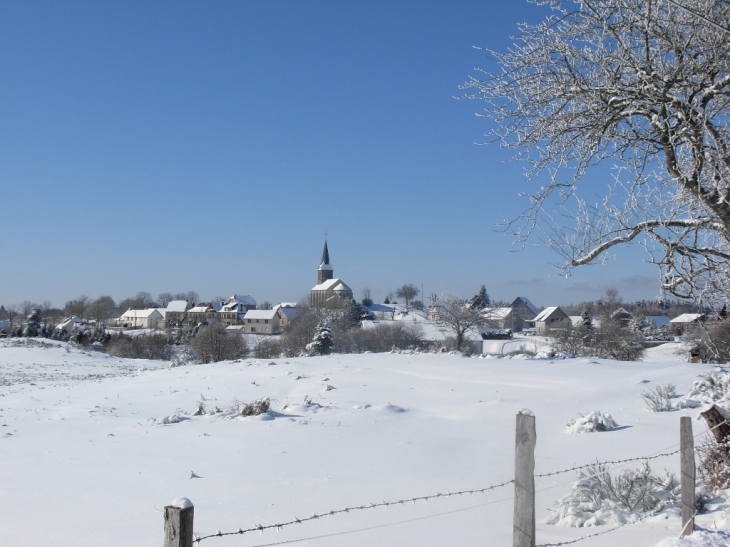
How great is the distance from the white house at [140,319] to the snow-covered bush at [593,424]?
362 ft

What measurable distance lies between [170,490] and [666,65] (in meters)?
6.54

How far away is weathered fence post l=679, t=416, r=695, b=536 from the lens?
15.5 feet

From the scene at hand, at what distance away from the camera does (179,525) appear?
2.46 m

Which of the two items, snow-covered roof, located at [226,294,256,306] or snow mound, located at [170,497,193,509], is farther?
snow-covered roof, located at [226,294,256,306]

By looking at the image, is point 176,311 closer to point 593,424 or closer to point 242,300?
point 242,300

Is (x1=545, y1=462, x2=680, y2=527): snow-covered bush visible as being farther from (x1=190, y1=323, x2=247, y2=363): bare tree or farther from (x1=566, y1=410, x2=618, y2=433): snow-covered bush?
(x1=190, y1=323, x2=247, y2=363): bare tree

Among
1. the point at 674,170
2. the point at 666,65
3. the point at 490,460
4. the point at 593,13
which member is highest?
the point at 593,13

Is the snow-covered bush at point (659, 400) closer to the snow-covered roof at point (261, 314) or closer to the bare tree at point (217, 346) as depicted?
the bare tree at point (217, 346)

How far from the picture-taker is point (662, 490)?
19.9ft

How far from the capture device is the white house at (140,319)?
11462cm

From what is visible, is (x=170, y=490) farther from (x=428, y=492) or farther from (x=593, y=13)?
(x=593, y=13)

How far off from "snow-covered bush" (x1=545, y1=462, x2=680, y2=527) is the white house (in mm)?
113668

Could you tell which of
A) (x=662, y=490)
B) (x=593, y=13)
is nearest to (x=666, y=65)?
(x=593, y=13)

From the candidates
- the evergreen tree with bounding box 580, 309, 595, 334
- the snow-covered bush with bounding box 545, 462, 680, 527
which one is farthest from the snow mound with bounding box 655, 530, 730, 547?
the evergreen tree with bounding box 580, 309, 595, 334
